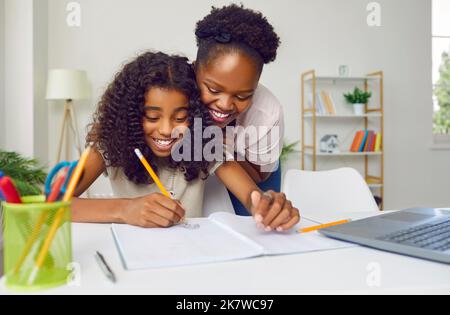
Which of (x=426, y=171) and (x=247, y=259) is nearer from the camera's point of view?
(x=247, y=259)

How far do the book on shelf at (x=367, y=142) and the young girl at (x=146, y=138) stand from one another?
2794 millimetres

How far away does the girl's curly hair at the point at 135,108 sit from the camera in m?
1.08

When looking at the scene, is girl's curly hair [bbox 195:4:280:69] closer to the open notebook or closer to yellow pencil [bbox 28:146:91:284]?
the open notebook

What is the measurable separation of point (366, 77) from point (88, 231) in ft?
10.9

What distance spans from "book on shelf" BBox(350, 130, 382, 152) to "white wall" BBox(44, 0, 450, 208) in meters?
0.36

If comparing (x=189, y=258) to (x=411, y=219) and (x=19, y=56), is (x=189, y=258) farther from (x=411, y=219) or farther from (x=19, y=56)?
(x=19, y=56)

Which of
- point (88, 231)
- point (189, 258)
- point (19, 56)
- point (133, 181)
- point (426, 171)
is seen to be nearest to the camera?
point (189, 258)

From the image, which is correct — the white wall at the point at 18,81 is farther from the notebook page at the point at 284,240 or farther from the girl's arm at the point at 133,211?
the notebook page at the point at 284,240

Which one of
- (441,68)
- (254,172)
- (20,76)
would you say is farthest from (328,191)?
(441,68)

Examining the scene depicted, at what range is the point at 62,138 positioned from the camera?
11.1 feet

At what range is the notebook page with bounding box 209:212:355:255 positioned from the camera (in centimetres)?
71

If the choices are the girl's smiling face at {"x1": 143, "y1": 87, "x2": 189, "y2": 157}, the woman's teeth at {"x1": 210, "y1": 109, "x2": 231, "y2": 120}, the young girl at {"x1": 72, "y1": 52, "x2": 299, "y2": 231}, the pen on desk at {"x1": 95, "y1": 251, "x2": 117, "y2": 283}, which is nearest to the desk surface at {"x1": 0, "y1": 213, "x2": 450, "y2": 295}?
the pen on desk at {"x1": 95, "y1": 251, "x2": 117, "y2": 283}

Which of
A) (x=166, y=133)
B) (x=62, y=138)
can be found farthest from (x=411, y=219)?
(x=62, y=138)
